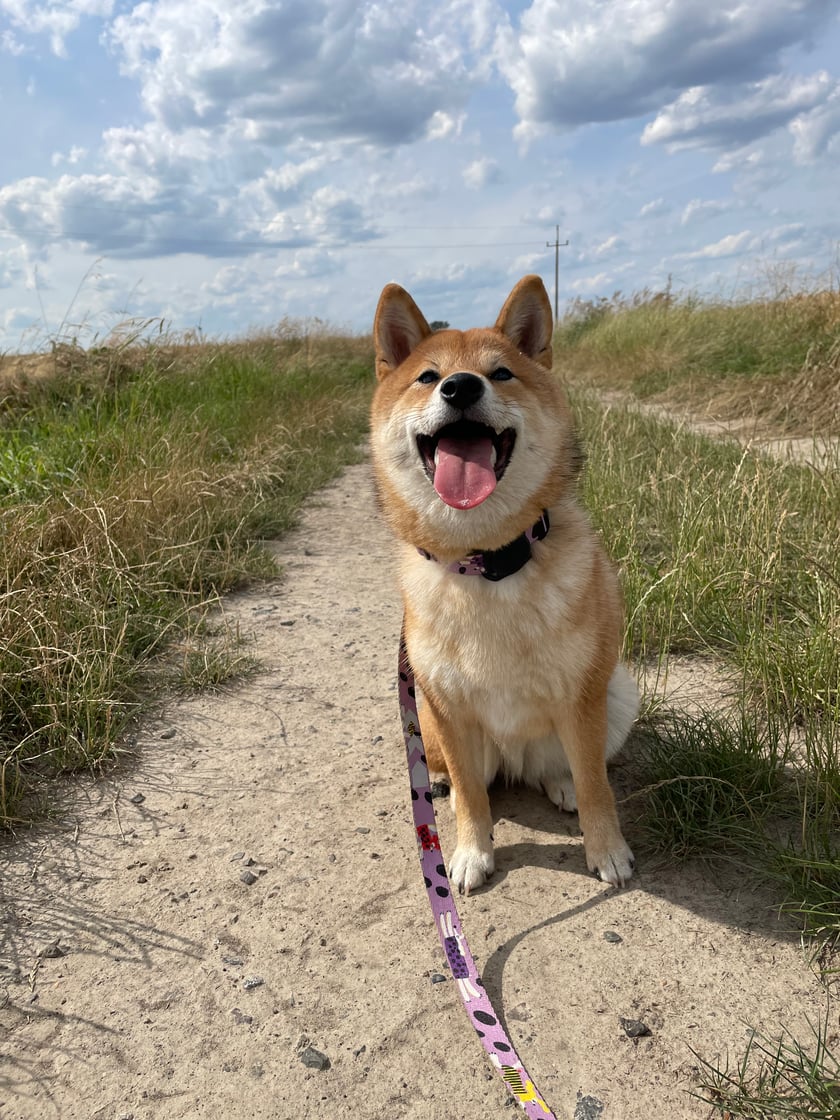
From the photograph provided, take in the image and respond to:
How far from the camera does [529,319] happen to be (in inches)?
92.1

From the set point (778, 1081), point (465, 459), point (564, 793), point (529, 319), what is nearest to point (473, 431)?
point (465, 459)

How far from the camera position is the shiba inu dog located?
202 cm

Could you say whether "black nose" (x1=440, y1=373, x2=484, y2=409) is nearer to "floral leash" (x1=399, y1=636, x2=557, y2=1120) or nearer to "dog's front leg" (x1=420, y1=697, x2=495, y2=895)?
"floral leash" (x1=399, y1=636, x2=557, y2=1120)

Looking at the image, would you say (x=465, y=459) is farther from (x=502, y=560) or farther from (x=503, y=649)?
(x=503, y=649)

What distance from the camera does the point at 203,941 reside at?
196cm

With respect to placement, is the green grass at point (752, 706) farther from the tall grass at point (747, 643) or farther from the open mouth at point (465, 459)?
the open mouth at point (465, 459)

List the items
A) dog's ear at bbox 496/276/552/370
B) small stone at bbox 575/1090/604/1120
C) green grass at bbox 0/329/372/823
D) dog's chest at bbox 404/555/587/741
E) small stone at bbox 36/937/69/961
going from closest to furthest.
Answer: small stone at bbox 575/1090/604/1120
small stone at bbox 36/937/69/961
dog's chest at bbox 404/555/587/741
dog's ear at bbox 496/276/552/370
green grass at bbox 0/329/372/823

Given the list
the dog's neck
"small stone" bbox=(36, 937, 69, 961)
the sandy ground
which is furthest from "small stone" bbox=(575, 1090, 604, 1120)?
"small stone" bbox=(36, 937, 69, 961)

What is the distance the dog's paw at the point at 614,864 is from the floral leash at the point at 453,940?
1.50 feet

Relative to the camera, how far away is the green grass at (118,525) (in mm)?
2824

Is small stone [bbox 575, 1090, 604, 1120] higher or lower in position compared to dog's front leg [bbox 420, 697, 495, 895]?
lower

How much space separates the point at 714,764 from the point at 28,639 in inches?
103

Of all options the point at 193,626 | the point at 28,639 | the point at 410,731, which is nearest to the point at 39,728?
the point at 28,639

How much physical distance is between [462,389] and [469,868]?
1.36 meters
